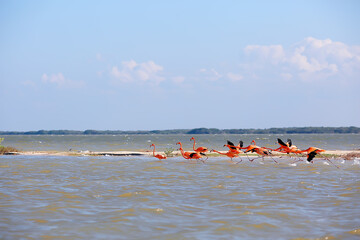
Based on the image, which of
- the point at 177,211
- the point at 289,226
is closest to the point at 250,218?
the point at 289,226

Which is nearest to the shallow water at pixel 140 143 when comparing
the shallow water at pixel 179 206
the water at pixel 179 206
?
the water at pixel 179 206

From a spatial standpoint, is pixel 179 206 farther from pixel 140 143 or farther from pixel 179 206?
pixel 140 143

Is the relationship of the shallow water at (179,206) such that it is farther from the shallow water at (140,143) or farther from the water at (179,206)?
the shallow water at (140,143)

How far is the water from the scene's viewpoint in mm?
8633

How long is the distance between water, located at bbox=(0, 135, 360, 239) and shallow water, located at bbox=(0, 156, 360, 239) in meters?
0.02

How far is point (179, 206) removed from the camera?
11125mm

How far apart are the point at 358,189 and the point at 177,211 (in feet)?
22.0

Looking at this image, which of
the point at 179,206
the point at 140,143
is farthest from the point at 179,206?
the point at 140,143

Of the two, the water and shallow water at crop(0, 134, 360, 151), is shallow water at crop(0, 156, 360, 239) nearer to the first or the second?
the water

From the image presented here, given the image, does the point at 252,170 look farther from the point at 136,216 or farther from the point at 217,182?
the point at 136,216

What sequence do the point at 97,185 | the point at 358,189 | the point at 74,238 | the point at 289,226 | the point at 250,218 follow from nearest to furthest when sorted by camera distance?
the point at 74,238 < the point at 289,226 < the point at 250,218 < the point at 358,189 < the point at 97,185

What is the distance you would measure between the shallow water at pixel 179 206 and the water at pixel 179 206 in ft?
0.06

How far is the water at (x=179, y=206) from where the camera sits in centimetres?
863

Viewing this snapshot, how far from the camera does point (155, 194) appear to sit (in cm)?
1312
